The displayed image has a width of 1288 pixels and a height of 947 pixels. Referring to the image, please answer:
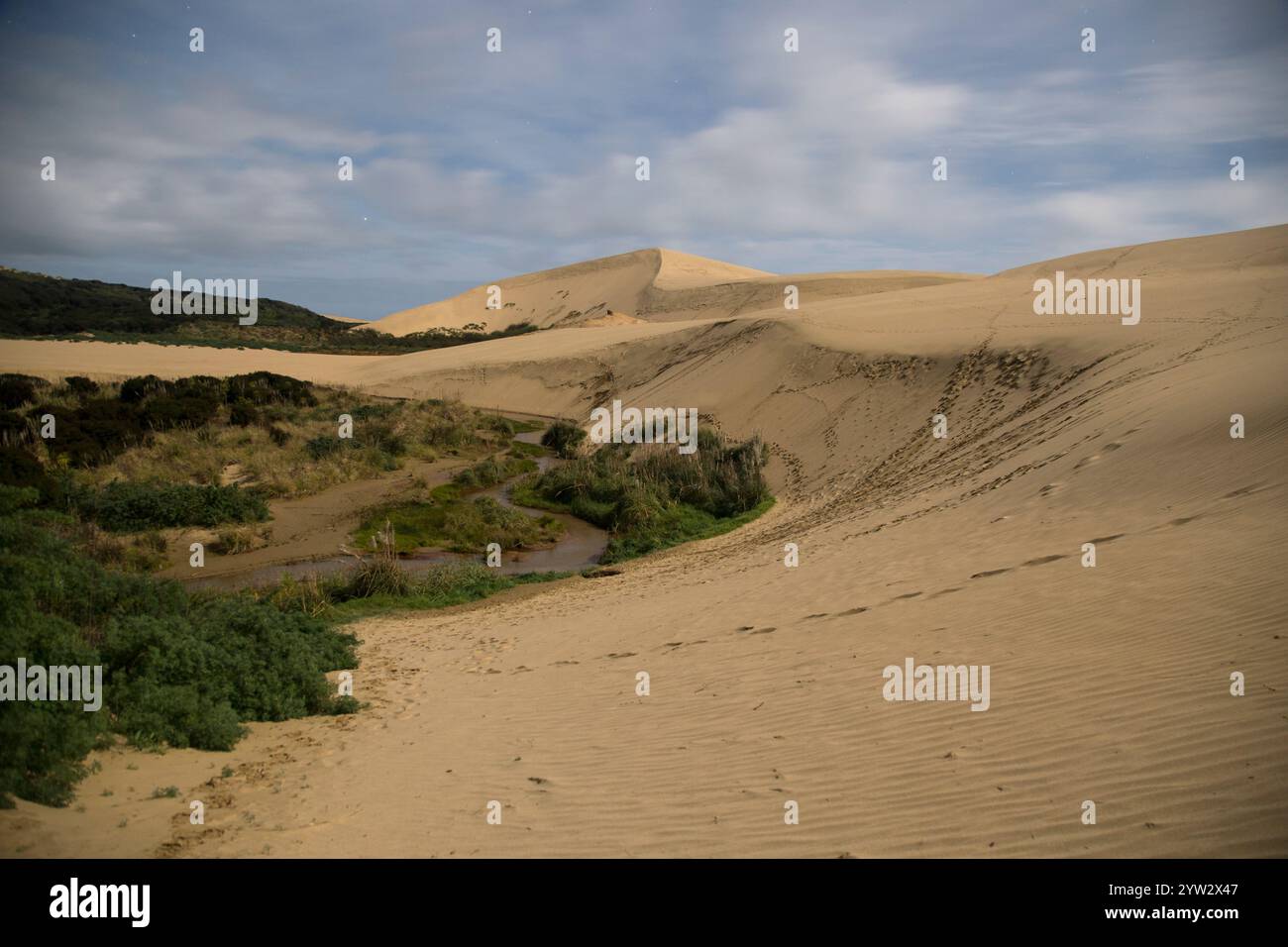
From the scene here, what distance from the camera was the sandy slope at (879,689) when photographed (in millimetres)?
4766

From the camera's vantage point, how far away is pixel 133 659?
7.19 m

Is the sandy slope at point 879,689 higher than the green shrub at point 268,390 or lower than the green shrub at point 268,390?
lower

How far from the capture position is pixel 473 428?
3203 cm

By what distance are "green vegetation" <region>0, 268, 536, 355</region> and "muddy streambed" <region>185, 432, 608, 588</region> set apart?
48.7 m

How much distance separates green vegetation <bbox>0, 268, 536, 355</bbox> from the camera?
62906 mm

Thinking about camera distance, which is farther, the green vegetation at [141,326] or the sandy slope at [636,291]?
the sandy slope at [636,291]

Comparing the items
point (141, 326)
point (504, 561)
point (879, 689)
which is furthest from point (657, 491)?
point (141, 326)

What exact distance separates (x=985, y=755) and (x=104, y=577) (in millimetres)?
8020

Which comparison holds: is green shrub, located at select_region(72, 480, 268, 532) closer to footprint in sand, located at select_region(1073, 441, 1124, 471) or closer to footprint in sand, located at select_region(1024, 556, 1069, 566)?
footprint in sand, located at select_region(1024, 556, 1069, 566)

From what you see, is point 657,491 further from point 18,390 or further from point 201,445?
point 18,390

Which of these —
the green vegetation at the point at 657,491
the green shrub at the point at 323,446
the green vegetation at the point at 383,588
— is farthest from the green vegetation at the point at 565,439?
the green vegetation at the point at 383,588

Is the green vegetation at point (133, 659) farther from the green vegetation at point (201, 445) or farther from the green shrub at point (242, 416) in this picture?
the green shrub at point (242, 416)

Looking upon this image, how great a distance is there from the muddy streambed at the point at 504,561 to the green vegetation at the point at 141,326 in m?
48.7

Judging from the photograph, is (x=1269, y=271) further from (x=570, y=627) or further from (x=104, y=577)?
(x=104, y=577)
